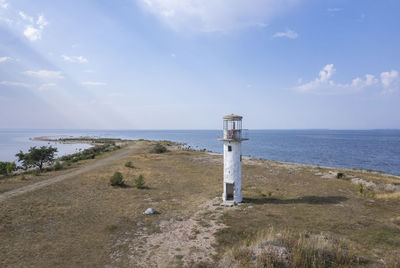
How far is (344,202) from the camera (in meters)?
16.3

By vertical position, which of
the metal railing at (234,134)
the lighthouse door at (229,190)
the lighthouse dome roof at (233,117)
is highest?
the lighthouse dome roof at (233,117)

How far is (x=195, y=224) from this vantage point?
496 inches

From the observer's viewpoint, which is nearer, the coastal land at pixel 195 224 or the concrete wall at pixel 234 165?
the coastal land at pixel 195 224

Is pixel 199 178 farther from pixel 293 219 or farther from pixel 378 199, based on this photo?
pixel 378 199

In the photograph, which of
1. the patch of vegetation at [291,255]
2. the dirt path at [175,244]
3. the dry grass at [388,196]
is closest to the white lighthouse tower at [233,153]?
the dirt path at [175,244]

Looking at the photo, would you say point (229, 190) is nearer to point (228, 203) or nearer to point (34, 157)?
point (228, 203)

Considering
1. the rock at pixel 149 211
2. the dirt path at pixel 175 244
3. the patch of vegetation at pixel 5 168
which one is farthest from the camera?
the patch of vegetation at pixel 5 168

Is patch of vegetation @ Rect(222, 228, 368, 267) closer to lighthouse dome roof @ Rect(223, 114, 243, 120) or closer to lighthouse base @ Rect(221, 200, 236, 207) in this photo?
lighthouse base @ Rect(221, 200, 236, 207)

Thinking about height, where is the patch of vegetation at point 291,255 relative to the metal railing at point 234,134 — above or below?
below

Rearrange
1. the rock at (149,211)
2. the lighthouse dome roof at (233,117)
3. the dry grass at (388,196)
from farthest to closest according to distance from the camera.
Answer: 1. the dry grass at (388,196)
2. the lighthouse dome roof at (233,117)
3. the rock at (149,211)

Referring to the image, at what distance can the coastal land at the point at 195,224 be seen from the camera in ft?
28.6

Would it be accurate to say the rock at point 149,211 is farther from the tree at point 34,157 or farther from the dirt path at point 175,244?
the tree at point 34,157

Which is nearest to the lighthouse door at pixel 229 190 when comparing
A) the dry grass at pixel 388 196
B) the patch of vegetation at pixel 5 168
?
the dry grass at pixel 388 196

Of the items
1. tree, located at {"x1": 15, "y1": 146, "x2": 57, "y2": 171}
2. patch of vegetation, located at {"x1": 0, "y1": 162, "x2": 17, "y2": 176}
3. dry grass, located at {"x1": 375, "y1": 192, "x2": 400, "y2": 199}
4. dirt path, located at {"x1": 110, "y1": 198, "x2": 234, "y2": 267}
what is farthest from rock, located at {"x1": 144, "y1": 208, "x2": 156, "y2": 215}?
tree, located at {"x1": 15, "y1": 146, "x2": 57, "y2": 171}
